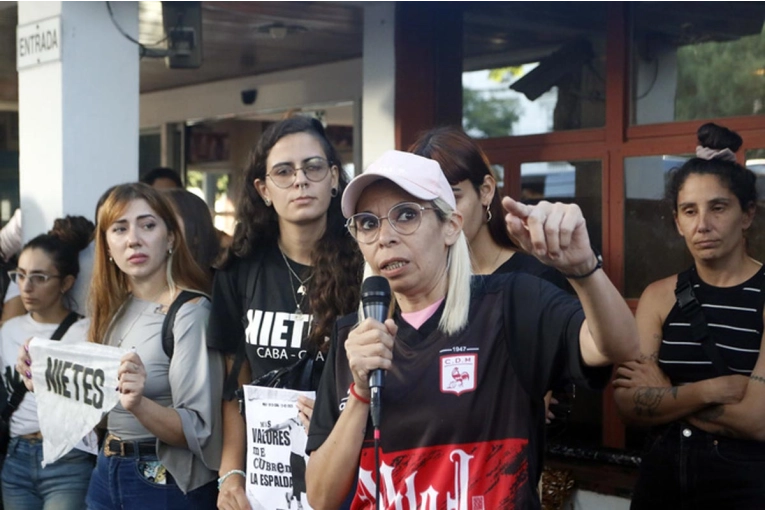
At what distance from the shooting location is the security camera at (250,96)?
10164mm

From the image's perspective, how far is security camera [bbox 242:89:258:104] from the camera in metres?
10.2

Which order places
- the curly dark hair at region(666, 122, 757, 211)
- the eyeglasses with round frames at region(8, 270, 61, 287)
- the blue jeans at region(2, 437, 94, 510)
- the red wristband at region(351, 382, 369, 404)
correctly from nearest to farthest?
1. the red wristband at region(351, 382, 369, 404)
2. the curly dark hair at region(666, 122, 757, 211)
3. the blue jeans at region(2, 437, 94, 510)
4. the eyeglasses with round frames at region(8, 270, 61, 287)

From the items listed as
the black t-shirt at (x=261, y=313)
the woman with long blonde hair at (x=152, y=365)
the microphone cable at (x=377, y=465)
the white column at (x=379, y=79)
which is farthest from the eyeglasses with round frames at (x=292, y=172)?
the white column at (x=379, y=79)

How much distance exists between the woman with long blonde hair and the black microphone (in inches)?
58.5

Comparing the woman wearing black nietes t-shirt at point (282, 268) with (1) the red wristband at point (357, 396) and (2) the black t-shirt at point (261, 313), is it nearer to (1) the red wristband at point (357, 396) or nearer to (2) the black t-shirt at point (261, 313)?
(2) the black t-shirt at point (261, 313)

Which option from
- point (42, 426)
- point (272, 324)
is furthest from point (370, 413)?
point (42, 426)

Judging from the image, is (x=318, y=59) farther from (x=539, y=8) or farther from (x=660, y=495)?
(x=660, y=495)

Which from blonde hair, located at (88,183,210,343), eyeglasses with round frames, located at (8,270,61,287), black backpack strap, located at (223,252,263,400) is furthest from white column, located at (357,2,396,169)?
black backpack strap, located at (223,252,263,400)

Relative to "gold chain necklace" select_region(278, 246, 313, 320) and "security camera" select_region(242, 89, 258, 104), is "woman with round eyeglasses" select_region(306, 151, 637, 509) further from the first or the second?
"security camera" select_region(242, 89, 258, 104)

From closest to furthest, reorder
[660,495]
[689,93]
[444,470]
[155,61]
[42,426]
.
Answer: [444,470] < [660,495] < [42,426] < [689,93] < [155,61]

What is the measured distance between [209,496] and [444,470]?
1733 millimetres

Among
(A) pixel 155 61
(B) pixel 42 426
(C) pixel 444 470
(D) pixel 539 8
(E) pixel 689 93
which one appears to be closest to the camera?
(C) pixel 444 470

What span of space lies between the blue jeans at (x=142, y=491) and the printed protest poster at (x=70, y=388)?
0.75ft

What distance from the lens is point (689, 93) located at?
5340mm
